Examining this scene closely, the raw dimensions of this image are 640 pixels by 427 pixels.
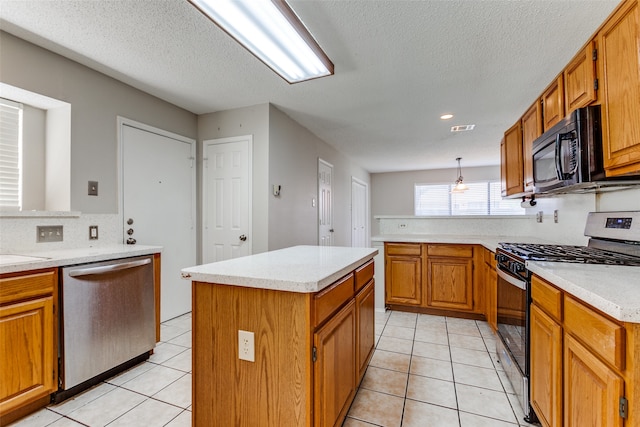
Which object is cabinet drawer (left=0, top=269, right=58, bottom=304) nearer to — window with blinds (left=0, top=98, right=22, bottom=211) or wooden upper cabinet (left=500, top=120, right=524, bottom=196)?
window with blinds (left=0, top=98, right=22, bottom=211)

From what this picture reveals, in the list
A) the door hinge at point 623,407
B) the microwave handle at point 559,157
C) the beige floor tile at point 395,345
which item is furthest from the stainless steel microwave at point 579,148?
the beige floor tile at point 395,345

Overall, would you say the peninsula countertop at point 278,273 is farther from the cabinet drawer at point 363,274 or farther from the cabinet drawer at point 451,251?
the cabinet drawer at point 451,251

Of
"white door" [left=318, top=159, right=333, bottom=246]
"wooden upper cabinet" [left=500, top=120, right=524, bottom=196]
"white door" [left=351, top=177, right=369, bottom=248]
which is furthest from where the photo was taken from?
"white door" [left=351, top=177, right=369, bottom=248]

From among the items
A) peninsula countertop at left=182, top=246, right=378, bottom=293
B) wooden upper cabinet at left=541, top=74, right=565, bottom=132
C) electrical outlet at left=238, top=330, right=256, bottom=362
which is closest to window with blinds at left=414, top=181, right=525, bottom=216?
wooden upper cabinet at left=541, top=74, right=565, bottom=132

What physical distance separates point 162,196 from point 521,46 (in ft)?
11.6

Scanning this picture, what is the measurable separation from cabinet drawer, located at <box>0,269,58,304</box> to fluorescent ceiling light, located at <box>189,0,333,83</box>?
1721 millimetres

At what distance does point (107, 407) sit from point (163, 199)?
1961 millimetres

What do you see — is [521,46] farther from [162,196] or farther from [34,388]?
[34,388]

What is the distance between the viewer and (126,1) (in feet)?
5.50

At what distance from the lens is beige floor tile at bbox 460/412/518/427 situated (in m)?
1.52

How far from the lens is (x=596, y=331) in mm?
963

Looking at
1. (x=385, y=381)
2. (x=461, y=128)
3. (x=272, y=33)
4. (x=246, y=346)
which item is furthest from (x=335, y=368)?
(x=461, y=128)

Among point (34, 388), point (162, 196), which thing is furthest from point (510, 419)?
point (162, 196)

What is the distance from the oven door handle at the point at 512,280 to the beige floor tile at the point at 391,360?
3.17ft
